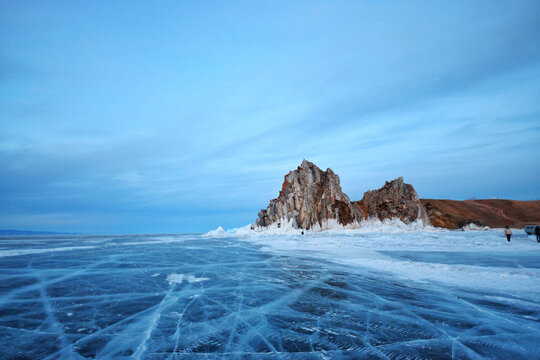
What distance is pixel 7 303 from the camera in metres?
6.86

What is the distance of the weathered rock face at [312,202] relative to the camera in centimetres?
5662

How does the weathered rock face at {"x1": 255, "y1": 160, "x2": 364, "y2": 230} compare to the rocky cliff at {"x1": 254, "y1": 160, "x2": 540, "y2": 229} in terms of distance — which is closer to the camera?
the weathered rock face at {"x1": 255, "y1": 160, "x2": 364, "y2": 230}

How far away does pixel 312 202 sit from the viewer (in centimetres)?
5725

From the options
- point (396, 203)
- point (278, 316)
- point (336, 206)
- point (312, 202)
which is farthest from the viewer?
point (396, 203)

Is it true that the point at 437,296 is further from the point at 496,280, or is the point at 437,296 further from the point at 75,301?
the point at 75,301

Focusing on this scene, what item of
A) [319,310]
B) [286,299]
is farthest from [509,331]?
[286,299]

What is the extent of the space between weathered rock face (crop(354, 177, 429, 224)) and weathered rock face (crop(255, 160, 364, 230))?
5436 mm

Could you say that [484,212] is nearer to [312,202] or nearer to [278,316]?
[312,202]

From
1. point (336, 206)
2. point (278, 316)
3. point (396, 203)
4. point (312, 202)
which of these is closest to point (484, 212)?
point (396, 203)

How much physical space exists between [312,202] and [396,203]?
19071 mm

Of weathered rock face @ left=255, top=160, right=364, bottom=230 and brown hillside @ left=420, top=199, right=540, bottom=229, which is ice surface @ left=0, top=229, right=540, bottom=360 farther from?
brown hillside @ left=420, top=199, right=540, bottom=229

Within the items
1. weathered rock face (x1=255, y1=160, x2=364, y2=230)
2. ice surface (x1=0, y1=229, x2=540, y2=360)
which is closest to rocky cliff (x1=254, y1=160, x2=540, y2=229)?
weathered rock face (x1=255, y1=160, x2=364, y2=230)

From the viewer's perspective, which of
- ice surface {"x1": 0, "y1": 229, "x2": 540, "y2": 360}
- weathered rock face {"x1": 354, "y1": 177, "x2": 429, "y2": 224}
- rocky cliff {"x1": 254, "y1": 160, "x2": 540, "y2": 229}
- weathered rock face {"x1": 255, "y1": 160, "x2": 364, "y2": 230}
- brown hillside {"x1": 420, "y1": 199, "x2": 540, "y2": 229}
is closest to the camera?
ice surface {"x1": 0, "y1": 229, "x2": 540, "y2": 360}

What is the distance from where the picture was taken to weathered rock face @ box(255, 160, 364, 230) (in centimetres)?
5662
